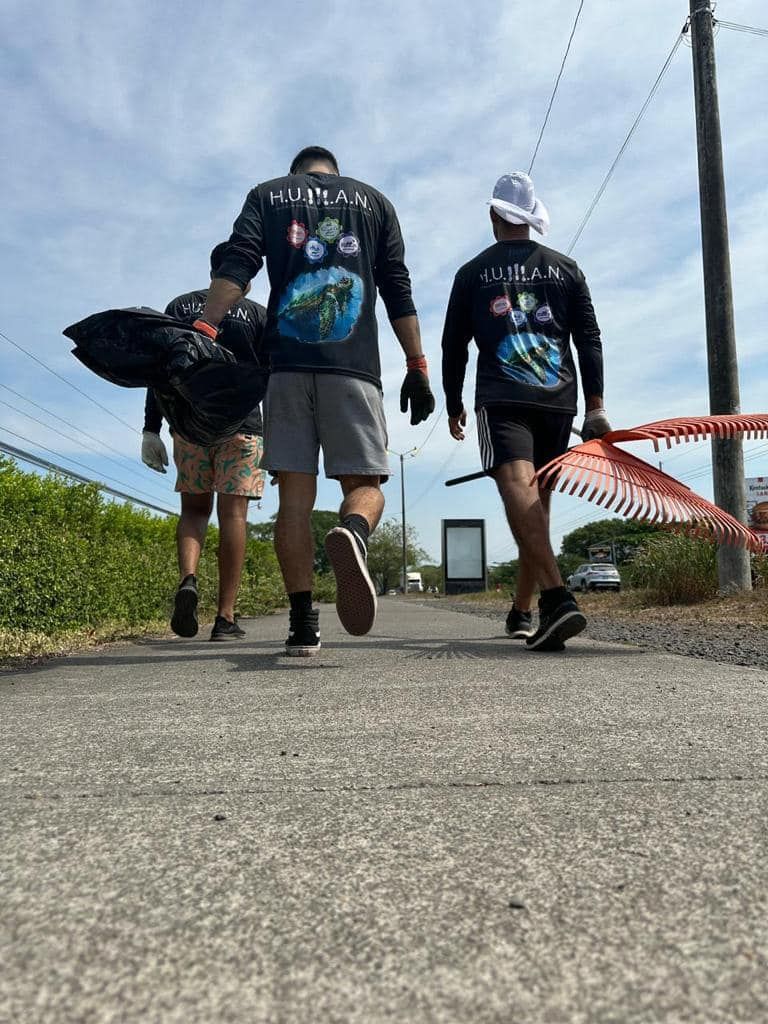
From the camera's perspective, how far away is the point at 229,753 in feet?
4.79

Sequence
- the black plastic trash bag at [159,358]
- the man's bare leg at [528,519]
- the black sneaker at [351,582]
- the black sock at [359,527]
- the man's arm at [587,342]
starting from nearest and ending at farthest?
1. the black sneaker at [351,582]
2. the black sock at [359,527]
3. the black plastic trash bag at [159,358]
4. the man's bare leg at [528,519]
5. the man's arm at [587,342]

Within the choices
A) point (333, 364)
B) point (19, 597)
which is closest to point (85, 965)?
point (333, 364)

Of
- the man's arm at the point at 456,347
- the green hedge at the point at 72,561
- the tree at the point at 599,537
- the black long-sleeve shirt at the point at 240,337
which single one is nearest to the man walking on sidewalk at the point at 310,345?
the man's arm at the point at 456,347

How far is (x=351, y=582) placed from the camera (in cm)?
273

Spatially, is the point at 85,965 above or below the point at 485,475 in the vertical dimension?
below

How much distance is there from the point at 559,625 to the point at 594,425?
105 cm

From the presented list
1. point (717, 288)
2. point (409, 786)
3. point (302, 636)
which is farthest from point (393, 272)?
point (717, 288)

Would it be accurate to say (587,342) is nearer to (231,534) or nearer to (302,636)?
(302,636)

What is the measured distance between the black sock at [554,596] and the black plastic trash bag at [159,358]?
1.54 metres

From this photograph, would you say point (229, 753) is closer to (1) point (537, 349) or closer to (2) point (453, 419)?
(1) point (537, 349)

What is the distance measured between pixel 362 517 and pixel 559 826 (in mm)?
2053

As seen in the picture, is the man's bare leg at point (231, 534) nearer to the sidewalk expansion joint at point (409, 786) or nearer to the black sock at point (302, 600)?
the black sock at point (302, 600)

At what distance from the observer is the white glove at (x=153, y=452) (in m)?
4.59

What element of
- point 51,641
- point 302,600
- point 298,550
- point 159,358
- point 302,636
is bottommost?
point 51,641
